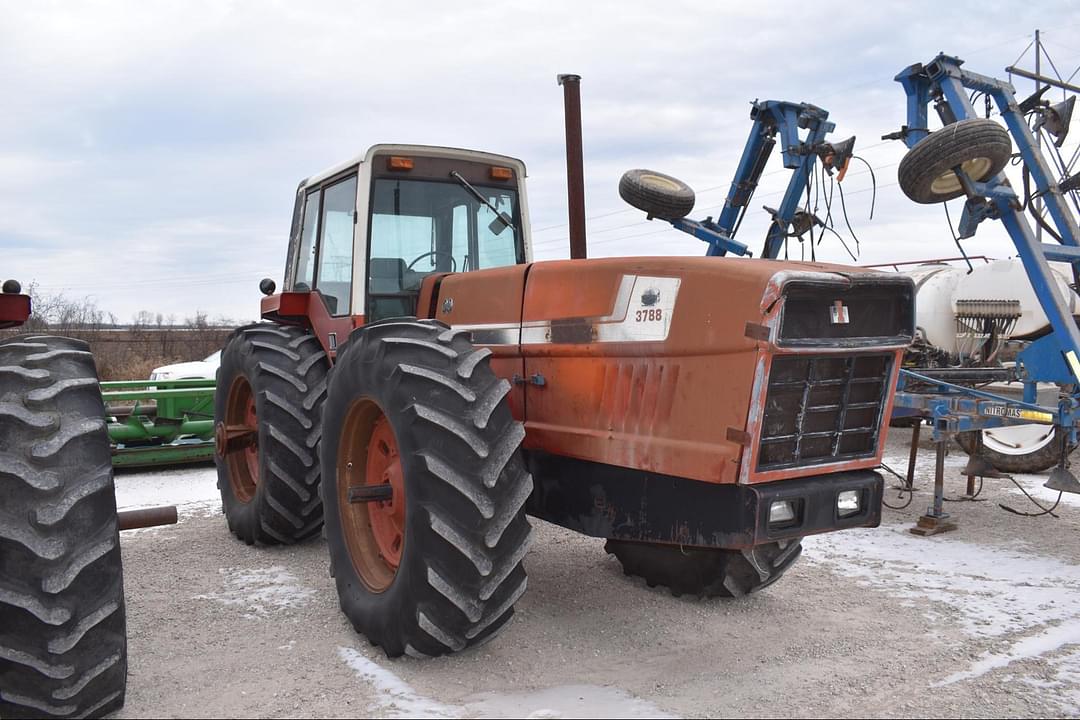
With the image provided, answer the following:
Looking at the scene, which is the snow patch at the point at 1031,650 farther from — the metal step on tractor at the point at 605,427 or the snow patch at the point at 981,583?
the metal step on tractor at the point at 605,427

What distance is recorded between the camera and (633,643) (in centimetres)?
429

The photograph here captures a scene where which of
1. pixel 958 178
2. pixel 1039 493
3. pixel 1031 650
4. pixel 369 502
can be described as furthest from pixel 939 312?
pixel 369 502

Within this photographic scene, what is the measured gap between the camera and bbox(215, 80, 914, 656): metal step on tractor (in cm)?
358

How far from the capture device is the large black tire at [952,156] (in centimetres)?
582

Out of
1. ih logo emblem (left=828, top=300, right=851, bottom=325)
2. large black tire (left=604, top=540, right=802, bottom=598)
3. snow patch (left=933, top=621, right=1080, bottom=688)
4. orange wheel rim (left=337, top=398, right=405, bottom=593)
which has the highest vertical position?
ih logo emblem (left=828, top=300, right=851, bottom=325)

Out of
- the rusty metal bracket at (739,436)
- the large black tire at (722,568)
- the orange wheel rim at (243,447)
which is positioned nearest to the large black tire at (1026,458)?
the large black tire at (722,568)

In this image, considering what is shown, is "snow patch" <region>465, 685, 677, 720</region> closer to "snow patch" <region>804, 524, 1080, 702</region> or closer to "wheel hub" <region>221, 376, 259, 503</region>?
"snow patch" <region>804, 524, 1080, 702</region>

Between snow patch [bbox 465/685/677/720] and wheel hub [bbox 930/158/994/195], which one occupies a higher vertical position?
wheel hub [bbox 930/158/994/195]

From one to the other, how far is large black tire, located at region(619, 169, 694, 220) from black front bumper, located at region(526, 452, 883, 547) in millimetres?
2429

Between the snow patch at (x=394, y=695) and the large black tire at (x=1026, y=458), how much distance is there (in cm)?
697

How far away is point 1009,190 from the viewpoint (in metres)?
6.45

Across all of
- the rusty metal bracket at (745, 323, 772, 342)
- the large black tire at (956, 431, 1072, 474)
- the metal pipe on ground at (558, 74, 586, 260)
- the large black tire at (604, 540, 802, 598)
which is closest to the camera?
the rusty metal bracket at (745, 323, 772, 342)

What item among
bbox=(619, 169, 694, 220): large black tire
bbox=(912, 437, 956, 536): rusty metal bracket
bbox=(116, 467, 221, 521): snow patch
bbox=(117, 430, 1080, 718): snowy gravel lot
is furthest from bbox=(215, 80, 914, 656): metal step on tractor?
bbox=(116, 467, 221, 521): snow patch

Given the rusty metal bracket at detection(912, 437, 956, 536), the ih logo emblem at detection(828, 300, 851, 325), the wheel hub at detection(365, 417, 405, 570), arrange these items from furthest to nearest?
the rusty metal bracket at detection(912, 437, 956, 536)
the wheel hub at detection(365, 417, 405, 570)
the ih logo emblem at detection(828, 300, 851, 325)
